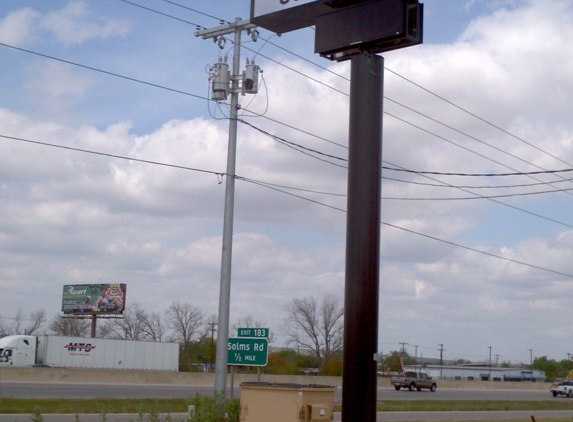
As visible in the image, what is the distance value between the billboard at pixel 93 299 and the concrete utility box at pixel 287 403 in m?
71.5

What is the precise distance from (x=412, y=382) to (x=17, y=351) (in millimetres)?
31748

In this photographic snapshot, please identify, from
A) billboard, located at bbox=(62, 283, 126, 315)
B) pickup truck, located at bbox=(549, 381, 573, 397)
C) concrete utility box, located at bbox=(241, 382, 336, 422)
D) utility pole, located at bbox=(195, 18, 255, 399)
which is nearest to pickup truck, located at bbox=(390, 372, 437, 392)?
pickup truck, located at bbox=(549, 381, 573, 397)

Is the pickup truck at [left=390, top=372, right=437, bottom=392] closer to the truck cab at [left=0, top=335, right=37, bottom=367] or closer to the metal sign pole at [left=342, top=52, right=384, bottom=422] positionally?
the truck cab at [left=0, top=335, right=37, bottom=367]

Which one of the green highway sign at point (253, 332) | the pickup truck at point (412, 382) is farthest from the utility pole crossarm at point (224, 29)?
the pickup truck at point (412, 382)

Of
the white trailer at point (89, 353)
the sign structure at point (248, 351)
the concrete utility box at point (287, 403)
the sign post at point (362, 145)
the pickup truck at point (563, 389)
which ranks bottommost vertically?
the pickup truck at point (563, 389)

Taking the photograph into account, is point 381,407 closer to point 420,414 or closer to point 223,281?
point 420,414

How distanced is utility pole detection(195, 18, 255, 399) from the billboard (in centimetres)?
6339

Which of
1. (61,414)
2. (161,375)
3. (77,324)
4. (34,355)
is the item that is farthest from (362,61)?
(77,324)

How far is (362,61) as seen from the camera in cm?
805

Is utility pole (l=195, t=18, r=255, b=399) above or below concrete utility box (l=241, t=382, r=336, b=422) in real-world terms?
above

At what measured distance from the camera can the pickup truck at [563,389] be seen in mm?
61250

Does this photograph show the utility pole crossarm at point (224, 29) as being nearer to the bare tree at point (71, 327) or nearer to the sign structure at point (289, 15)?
the sign structure at point (289, 15)

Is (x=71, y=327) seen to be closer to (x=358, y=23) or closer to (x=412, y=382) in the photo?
(x=412, y=382)

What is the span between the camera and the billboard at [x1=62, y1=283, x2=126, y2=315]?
82.3 m
